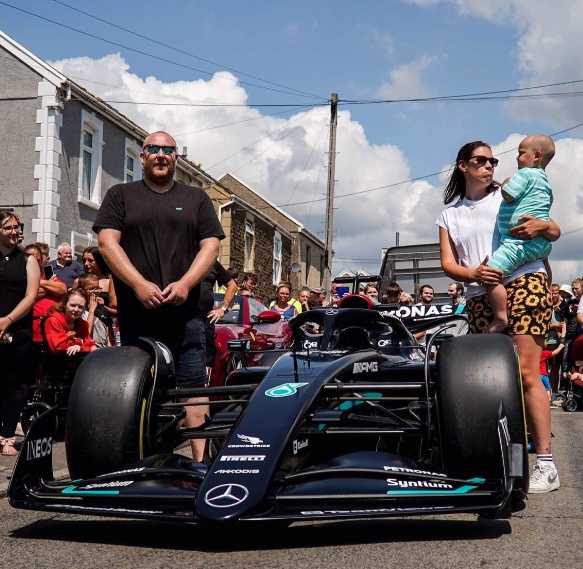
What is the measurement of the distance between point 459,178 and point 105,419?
2602mm

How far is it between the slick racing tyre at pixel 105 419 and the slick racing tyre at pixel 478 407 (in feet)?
4.52

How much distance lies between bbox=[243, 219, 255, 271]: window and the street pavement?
1349 inches

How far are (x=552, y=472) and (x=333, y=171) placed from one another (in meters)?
26.8

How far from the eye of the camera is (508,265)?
215 inches

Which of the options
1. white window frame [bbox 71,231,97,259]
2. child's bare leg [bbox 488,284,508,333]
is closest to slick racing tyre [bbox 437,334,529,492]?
child's bare leg [bbox 488,284,508,333]

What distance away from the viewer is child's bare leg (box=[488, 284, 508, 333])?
17.9 ft

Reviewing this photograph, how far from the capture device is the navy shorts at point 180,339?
5.44 meters

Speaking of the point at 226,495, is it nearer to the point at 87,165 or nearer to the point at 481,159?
the point at 481,159

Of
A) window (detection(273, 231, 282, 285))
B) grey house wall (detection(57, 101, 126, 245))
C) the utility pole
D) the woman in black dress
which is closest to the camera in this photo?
the woman in black dress

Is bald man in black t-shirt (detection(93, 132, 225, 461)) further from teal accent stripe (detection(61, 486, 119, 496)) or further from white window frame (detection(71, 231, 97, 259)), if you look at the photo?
white window frame (detection(71, 231, 97, 259))

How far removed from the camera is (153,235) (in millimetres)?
5535

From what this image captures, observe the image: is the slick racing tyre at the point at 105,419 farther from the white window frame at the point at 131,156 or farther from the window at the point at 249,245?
the window at the point at 249,245

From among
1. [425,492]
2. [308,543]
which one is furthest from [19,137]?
[425,492]

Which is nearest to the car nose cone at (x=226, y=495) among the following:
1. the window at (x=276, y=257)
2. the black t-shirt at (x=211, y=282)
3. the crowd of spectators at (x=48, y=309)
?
the crowd of spectators at (x=48, y=309)
